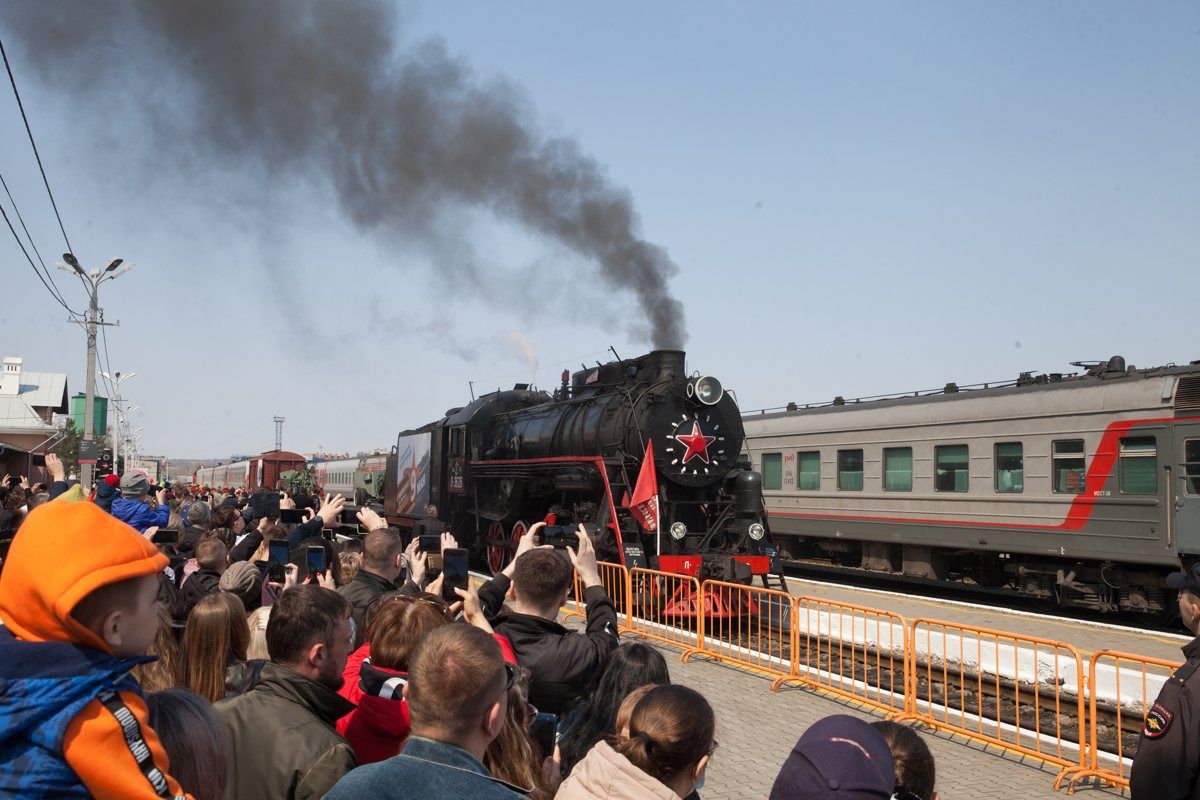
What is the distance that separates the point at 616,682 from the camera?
3.50 meters

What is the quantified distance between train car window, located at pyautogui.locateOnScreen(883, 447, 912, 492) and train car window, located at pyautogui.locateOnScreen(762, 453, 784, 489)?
9.63ft

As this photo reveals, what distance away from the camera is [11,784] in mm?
1682

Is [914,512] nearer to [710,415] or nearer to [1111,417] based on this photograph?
[1111,417]

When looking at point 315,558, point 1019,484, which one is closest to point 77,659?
point 315,558

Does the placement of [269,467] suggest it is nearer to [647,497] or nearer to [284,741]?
[647,497]

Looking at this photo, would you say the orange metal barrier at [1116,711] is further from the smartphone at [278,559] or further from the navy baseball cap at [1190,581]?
the smartphone at [278,559]

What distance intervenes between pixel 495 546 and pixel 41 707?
639 inches

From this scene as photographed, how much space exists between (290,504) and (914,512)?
1219cm

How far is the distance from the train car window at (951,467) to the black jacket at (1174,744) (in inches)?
508

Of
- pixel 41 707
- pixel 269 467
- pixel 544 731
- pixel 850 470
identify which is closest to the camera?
pixel 41 707

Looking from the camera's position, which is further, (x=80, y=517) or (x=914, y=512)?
(x=914, y=512)

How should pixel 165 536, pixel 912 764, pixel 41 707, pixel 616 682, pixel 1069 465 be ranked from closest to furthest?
pixel 41 707
pixel 912 764
pixel 616 682
pixel 165 536
pixel 1069 465

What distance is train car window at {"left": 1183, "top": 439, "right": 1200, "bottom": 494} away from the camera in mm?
12836

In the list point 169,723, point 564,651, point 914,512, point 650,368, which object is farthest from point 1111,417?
point 169,723
